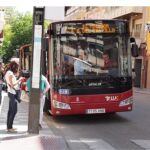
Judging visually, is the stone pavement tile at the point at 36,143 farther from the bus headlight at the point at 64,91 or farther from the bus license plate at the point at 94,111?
the bus license plate at the point at 94,111

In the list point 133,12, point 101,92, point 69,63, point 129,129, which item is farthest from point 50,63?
point 133,12

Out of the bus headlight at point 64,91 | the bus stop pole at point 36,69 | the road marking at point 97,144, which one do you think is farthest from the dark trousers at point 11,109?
the bus headlight at point 64,91

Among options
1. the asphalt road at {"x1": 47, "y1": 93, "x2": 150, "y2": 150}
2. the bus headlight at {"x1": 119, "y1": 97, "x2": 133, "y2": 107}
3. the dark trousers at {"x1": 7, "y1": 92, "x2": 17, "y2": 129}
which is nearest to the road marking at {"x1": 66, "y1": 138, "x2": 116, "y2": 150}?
the asphalt road at {"x1": 47, "y1": 93, "x2": 150, "y2": 150}

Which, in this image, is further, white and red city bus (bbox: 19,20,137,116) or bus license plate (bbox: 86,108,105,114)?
bus license plate (bbox: 86,108,105,114)

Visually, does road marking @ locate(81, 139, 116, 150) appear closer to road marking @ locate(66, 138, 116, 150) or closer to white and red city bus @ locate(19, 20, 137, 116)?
road marking @ locate(66, 138, 116, 150)

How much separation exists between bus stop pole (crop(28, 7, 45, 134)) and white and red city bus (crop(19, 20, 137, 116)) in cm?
286

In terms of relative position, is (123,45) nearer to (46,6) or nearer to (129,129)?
(129,129)

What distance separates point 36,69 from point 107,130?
3050 millimetres

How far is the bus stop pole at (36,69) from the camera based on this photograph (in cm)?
1205

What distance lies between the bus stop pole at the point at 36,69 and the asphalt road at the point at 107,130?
90cm

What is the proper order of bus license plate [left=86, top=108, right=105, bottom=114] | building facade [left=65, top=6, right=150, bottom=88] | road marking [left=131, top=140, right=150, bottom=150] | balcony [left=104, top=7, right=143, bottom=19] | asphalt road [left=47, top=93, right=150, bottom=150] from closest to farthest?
road marking [left=131, top=140, right=150, bottom=150], asphalt road [left=47, top=93, right=150, bottom=150], bus license plate [left=86, top=108, right=105, bottom=114], building facade [left=65, top=6, right=150, bottom=88], balcony [left=104, top=7, right=143, bottom=19]

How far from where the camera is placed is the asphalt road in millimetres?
11578

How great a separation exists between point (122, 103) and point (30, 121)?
399cm

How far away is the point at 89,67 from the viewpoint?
15117mm
